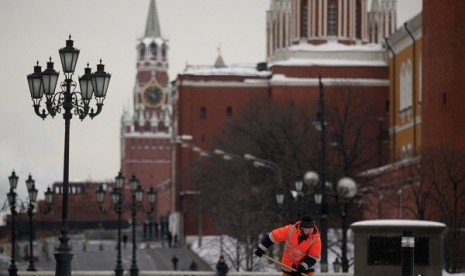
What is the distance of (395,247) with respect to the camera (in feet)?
123

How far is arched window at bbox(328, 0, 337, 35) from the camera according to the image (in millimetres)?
123037

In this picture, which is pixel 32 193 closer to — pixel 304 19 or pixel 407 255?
pixel 407 255

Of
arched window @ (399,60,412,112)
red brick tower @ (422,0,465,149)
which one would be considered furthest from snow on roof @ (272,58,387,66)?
red brick tower @ (422,0,465,149)

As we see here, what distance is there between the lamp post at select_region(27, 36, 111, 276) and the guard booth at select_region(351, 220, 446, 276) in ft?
22.4

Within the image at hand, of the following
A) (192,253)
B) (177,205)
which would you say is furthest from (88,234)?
(192,253)

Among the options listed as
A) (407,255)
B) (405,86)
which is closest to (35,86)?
(407,255)

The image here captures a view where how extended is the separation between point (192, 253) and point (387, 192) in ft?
85.1

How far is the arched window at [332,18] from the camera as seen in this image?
123037mm

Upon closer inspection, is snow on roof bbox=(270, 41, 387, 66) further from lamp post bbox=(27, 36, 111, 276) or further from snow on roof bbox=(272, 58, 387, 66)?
lamp post bbox=(27, 36, 111, 276)

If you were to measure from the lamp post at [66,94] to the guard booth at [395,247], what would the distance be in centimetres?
684

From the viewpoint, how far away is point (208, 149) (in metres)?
122

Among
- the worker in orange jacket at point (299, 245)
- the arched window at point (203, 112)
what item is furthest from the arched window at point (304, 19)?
the worker in orange jacket at point (299, 245)

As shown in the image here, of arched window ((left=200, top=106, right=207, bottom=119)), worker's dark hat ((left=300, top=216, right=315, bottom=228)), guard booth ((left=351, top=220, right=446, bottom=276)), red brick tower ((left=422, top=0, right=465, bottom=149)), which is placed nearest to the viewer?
worker's dark hat ((left=300, top=216, right=315, bottom=228))

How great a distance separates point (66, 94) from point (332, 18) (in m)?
90.8
